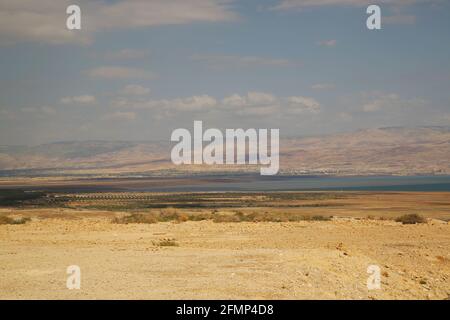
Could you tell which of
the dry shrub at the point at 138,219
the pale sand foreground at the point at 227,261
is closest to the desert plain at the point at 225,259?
the pale sand foreground at the point at 227,261

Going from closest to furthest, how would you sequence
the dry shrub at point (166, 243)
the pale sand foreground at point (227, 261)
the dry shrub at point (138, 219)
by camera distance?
the pale sand foreground at point (227, 261)
the dry shrub at point (166, 243)
the dry shrub at point (138, 219)

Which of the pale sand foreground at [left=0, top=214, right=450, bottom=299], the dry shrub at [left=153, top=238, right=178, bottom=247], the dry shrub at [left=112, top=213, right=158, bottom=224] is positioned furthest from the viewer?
the dry shrub at [left=112, top=213, right=158, bottom=224]

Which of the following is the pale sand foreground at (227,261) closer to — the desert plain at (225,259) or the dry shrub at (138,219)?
the desert plain at (225,259)

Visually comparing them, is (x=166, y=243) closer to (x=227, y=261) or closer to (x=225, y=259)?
(x=225, y=259)

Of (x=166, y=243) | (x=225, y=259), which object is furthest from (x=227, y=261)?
(x=166, y=243)

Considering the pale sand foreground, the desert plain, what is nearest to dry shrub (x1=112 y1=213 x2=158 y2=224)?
the desert plain

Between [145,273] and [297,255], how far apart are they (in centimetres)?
554

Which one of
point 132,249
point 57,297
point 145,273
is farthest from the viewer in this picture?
point 132,249

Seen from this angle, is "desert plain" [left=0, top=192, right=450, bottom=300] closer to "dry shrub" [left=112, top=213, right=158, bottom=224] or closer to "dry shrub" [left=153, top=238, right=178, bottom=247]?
"dry shrub" [left=153, top=238, right=178, bottom=247]

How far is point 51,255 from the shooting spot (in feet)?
71.1

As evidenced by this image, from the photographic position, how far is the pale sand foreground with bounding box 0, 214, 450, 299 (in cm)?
1541

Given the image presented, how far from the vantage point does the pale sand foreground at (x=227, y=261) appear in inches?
607
